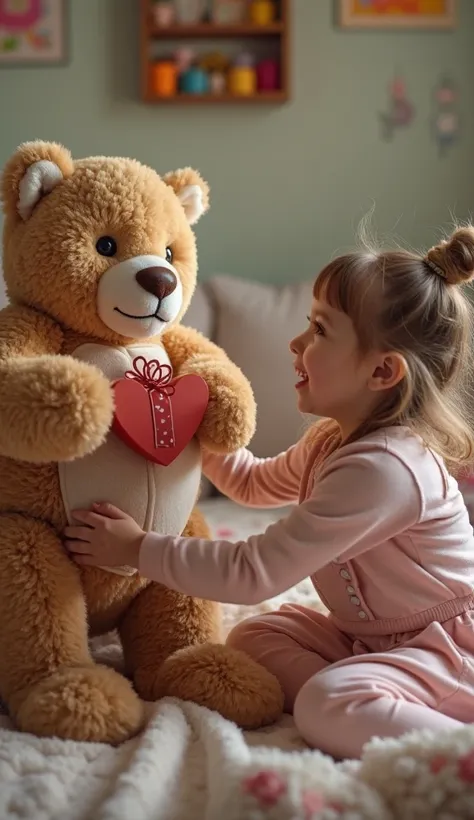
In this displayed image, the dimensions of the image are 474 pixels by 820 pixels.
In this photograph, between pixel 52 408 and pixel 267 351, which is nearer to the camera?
pixel 52 408

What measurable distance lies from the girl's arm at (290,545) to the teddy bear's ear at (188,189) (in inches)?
16.1

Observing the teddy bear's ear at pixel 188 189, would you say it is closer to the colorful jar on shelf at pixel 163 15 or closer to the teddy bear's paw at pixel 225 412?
the teddy bear's paw at pixel 225 412

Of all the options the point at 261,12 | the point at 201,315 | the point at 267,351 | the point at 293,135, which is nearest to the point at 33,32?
the point at 261,12

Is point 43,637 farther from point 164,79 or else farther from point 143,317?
point 164,79

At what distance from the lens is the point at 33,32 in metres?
2.28

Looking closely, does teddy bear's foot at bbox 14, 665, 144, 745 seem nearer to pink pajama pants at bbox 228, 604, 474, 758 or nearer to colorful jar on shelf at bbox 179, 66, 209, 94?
pink pajama pants at bbox 228, 604, 474, 758

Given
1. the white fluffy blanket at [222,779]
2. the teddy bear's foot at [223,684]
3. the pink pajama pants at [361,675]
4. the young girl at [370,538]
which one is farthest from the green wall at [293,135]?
the white fluffy blanket at [222,779]

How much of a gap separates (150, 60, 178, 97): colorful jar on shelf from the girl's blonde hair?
1275mm

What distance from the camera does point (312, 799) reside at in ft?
2.49

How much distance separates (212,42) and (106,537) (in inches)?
64.9

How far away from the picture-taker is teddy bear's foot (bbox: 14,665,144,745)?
0.93 m

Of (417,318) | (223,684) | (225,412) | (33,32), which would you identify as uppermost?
(33,32)

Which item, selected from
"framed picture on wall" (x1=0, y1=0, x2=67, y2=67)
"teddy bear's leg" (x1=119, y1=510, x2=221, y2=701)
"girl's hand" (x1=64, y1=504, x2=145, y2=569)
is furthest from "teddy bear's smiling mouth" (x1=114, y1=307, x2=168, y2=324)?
"framed picture on wall" (x1=0, y1=0, x2=67, y2=67)

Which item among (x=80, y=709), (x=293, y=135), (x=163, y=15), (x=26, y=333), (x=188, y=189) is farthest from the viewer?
(x=293, y=135)
